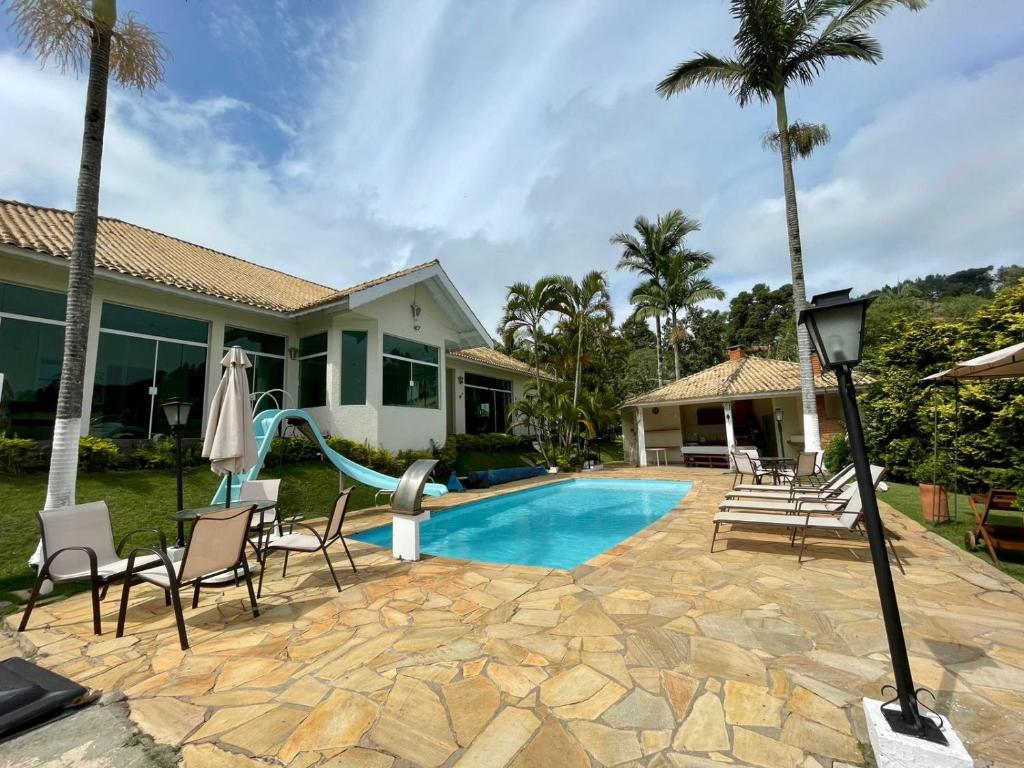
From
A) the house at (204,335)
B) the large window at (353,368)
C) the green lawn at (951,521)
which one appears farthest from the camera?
the large window at (353,368)

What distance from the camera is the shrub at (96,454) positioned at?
A: 7902mm

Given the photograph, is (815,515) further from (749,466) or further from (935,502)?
(749,466)

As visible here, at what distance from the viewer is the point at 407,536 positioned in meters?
6.01

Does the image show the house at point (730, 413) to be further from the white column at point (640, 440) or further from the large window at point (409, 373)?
the large window at point (409, 373)

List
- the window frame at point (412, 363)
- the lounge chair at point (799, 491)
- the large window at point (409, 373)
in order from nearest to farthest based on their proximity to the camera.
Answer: the lounge chair at point (799, 491) < the window frame at point (412, 363) < the large window at point (409, 373)

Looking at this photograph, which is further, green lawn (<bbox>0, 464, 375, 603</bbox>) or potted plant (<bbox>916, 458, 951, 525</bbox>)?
potted plant (<bbox>916, 458, 951, 525</bbox>)

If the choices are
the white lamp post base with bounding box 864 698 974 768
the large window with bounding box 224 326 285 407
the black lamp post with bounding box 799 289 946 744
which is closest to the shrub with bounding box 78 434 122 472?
the large window with bounding box 224 326 285 407

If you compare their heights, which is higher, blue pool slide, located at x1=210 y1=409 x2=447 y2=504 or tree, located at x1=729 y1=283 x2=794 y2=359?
tree, located at x1=729 y1=283 x2=794 y2=359

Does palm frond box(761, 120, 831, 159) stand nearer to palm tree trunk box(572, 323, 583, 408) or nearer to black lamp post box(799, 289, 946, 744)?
palm tree trunk box(572, 323, 583, 408)

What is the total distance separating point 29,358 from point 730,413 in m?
20.7

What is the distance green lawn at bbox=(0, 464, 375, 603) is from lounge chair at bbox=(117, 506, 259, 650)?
2.43 metres

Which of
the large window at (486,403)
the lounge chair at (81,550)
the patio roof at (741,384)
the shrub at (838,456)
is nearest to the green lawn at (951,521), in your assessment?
the shrub at (838,456)

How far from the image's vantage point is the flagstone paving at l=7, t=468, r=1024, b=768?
2219mm

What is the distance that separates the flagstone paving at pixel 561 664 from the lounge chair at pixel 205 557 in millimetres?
437
